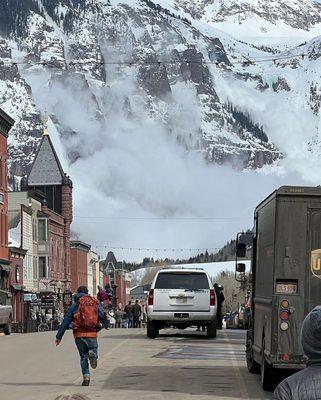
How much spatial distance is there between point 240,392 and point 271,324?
1.57m

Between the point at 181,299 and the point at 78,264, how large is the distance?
79.8m

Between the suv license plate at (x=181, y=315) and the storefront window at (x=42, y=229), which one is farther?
the storefront window at (x=42, y=229)

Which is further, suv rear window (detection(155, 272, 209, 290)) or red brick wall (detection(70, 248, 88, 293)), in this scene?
red brick wall (detection(70, 248, 88, 293))

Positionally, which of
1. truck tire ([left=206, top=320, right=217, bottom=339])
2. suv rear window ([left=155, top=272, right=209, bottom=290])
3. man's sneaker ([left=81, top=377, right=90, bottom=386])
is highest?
suv rear window ([left=155, top=272, right=209, bottom=290])

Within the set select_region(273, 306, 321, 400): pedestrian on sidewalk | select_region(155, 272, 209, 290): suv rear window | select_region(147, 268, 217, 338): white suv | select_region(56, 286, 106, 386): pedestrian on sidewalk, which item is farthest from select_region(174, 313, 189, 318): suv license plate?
select_region(273, 306, 321, 400): pedestrian on sidewalk

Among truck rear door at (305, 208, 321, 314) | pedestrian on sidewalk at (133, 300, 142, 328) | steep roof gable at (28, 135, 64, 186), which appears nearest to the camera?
truck rear door at (305, 208, 321, 314)

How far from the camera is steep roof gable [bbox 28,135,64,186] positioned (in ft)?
350

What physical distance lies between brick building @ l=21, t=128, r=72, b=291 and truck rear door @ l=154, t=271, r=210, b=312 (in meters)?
54.1

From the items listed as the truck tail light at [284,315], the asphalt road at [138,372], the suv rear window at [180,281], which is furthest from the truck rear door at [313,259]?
the suv rear window at [180,281]

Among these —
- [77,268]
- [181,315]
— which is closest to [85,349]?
[181,315]

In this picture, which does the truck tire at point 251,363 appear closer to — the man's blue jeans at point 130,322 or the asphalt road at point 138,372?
the asphalt road at point 138,372

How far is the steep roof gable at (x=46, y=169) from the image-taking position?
10675cm

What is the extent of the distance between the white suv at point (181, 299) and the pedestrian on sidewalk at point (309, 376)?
23072mm

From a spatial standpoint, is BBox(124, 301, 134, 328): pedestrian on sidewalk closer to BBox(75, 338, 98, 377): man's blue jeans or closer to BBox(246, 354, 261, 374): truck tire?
BBox(246, 354, 261, 374): truck tire
